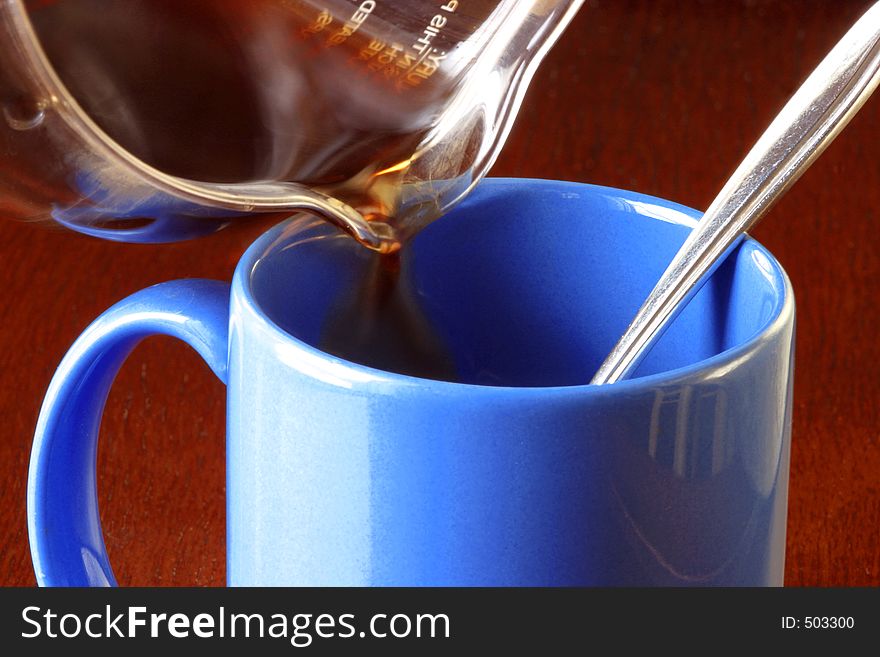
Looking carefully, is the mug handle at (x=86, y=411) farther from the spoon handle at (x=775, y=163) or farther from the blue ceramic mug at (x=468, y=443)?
the spoon handle at (x=775, y=163)

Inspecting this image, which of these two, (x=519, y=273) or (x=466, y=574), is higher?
(x=519, y=273)

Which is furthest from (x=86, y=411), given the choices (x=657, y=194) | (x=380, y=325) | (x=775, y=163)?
(x=657, y=194)

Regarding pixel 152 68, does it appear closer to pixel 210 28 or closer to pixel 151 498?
pixel 210 28

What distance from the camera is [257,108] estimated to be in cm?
33

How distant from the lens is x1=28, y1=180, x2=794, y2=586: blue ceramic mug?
0.25 m

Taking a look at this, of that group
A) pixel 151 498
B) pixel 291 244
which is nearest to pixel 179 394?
pixel 151 498

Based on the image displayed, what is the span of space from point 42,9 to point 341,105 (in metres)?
0.10

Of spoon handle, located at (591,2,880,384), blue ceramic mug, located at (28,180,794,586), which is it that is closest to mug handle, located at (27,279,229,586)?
blue ceramic mug, located at (28,180,794,586)

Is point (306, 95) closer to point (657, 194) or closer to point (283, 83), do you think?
point (283, 83)

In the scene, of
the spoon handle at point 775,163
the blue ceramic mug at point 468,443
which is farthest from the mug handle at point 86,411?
the spoon handle at point 775,163

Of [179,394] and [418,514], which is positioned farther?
[179,394]

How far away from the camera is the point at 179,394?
47 centimetres

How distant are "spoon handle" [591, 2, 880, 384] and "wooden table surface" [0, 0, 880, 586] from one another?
106 mm

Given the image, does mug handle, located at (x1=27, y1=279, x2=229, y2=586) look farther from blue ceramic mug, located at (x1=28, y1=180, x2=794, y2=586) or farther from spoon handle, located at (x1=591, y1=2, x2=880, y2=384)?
spoon handle, located at (x1=591, y1=2, x2=880, y2=384)
